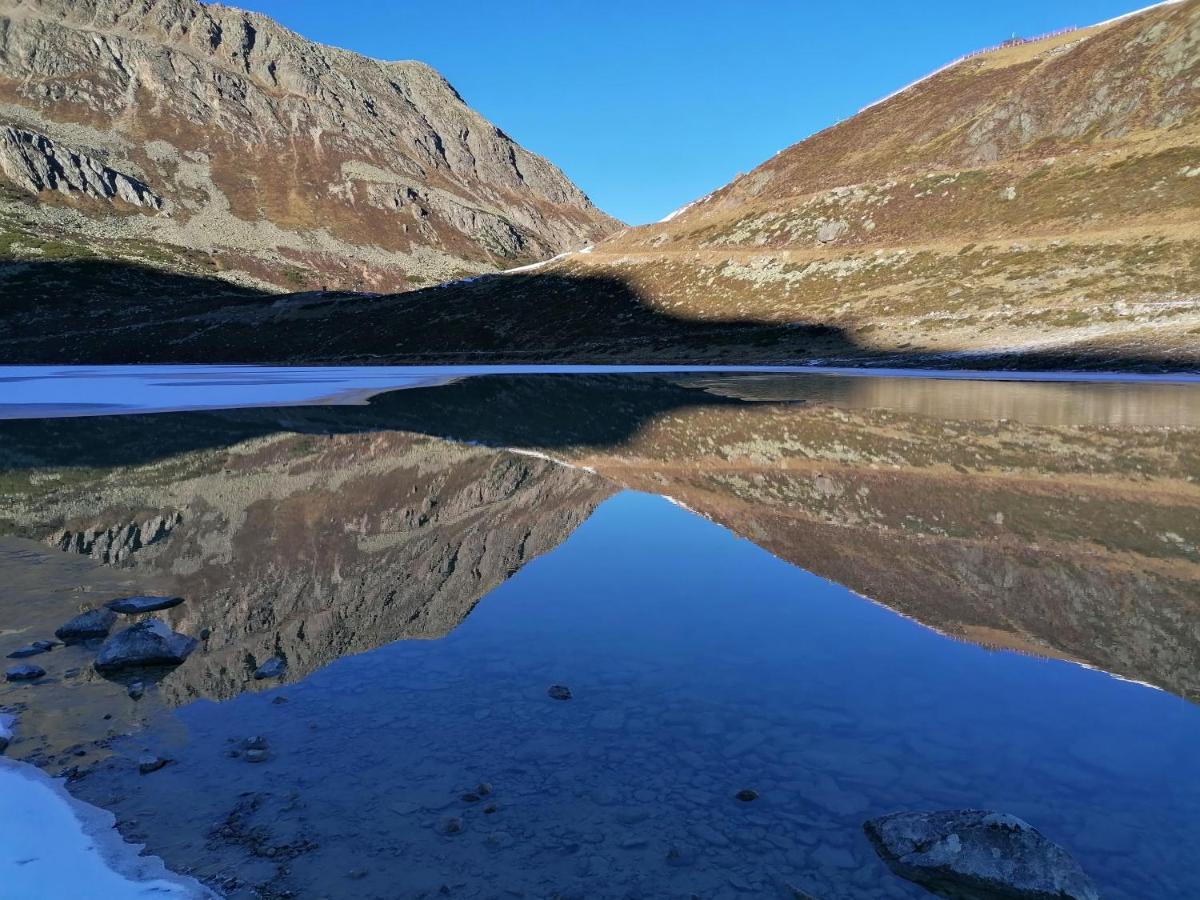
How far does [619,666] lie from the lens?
8805 millimetres

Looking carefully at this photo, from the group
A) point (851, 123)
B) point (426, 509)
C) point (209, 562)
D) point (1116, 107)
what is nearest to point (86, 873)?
point (209, 562)

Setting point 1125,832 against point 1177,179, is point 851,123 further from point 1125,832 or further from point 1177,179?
point 1125,832

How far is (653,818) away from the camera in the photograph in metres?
5.89

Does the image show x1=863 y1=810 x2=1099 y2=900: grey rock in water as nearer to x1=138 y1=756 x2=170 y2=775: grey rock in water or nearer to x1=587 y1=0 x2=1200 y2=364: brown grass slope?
x1=138 y1=756 x2=170 y2=775: grey rock in water

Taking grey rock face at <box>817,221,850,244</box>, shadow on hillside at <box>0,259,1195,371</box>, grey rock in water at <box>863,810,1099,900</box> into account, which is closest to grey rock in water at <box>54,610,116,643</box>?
grey rock in water at <box>863,810,1099,900</box>

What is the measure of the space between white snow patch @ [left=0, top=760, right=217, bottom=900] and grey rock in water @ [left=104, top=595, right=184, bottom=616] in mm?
4608

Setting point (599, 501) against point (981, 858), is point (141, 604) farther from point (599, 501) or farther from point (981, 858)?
point (981, 858)

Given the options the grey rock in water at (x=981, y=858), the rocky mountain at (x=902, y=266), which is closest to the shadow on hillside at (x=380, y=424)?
the grey rock in water at (x=981, y=858)

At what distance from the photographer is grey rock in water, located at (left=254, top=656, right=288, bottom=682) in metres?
8.57

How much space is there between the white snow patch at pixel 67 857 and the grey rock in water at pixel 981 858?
15.1 feet

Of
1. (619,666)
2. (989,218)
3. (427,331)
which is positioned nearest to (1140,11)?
(989,218)

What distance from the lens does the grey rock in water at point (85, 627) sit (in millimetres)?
9578

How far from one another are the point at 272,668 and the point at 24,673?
254 centimetres

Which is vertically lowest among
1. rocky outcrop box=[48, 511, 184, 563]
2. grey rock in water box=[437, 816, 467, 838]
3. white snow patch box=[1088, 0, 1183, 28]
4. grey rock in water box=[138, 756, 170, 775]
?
grey rock in water box=[437, 816, 467, 838]
